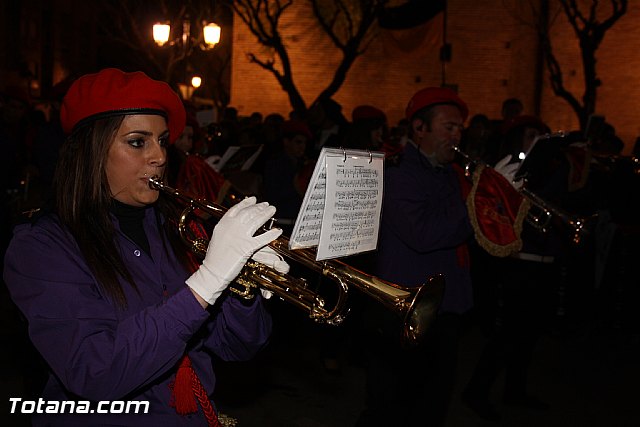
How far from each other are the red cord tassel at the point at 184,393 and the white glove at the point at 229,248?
0.35 meters

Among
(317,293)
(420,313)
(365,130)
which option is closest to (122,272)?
(317,293)

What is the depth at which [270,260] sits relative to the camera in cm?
256

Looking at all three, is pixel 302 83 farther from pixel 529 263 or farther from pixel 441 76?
pixel 529 263

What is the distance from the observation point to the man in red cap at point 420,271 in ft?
12.9

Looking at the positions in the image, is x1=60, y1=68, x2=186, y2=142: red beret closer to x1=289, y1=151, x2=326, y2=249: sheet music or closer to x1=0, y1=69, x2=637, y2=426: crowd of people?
x1=0, y1=69, x2=637, y2=426: crowd of people

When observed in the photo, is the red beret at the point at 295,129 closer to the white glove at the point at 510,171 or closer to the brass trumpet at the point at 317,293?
the white glove at the point at 510,171

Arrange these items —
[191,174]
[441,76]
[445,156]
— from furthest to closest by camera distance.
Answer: [441,76]
[191,174]
[445,156]

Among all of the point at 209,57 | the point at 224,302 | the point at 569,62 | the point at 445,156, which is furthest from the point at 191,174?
the point at 209,57

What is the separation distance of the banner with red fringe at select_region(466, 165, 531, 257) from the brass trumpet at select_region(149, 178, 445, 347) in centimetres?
146

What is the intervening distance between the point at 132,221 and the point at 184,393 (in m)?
0.60

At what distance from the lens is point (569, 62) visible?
2239 cm

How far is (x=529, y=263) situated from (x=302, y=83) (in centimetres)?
2092

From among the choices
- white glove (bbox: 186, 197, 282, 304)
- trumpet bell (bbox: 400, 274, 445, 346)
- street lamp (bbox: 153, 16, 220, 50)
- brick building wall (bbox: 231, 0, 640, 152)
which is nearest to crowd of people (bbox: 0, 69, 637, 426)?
white glove (bbox: 186, 197, 282, 304)

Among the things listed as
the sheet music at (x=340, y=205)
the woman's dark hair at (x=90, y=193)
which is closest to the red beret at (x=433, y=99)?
the sheet music at (x=340, y=205)
